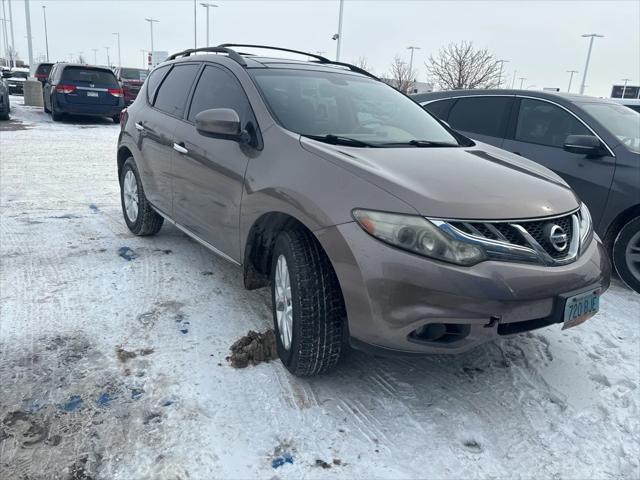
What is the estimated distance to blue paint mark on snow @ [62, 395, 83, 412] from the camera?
2557 millimetres

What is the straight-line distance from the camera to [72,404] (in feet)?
8.50

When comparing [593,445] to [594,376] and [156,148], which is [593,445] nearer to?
[594,376]

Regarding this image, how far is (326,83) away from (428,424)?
7.81ft

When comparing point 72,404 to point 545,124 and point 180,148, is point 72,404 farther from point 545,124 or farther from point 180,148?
point 545,124

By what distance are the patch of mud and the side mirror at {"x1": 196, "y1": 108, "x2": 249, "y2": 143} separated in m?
1.21

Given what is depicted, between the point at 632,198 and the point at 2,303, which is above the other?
the point at 632,198

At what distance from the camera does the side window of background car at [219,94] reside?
3451mm

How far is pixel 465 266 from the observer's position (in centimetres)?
230

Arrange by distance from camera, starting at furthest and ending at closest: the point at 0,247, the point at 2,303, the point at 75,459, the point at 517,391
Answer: the point at 0,247 → the point at 2,303 → the point at 517,391 → the point at 75,459

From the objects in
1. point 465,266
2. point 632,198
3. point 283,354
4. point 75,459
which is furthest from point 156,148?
point 632,198

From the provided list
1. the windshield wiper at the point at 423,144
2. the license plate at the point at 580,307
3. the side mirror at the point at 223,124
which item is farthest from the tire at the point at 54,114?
the license plate at the point at 580,307

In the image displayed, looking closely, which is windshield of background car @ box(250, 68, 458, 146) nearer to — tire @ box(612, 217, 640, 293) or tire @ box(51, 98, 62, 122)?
tire @ box(612, 217, 640, 293)

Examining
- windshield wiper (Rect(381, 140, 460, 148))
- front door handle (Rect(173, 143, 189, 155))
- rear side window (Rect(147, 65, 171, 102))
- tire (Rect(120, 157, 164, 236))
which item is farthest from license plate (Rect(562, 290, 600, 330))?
rear side window (Rect(147, 65, 171, 102))

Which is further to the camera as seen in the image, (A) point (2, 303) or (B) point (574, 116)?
(B) point (574, 116)
